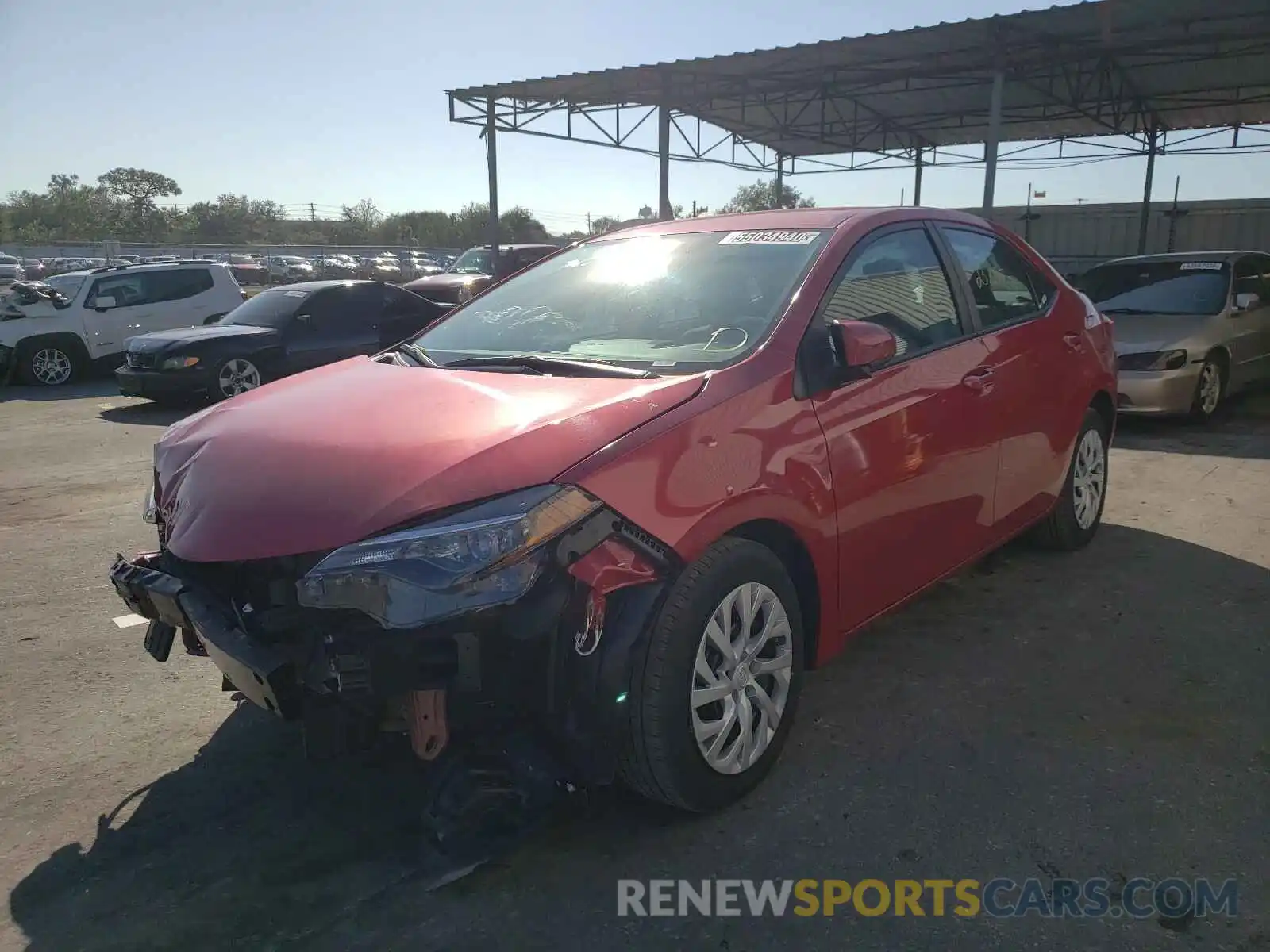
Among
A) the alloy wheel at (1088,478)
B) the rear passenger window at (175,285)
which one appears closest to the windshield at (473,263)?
the rear passenger window at (175,285)

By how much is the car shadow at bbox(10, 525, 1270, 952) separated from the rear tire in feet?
3.67

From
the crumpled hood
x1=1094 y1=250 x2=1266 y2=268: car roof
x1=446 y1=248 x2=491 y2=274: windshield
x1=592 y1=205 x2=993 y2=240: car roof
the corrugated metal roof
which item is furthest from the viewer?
x1=446 y1=248 x2=491 y2=274: windshield

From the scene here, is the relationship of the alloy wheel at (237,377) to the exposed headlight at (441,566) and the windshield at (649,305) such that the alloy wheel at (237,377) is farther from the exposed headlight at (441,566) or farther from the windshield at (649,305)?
the exposed headlight at (441,566)

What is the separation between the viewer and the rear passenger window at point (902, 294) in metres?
3.24

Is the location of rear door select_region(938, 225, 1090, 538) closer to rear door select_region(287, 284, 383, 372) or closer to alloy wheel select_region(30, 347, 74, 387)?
rear door select_region(287, 284, 383, 372)

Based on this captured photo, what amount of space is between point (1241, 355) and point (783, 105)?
45.9 ft

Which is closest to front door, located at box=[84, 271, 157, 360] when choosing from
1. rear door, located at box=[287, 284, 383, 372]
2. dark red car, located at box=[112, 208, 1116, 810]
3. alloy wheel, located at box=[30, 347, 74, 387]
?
alloy wheel, located at box=[30, 347, 74, 387]

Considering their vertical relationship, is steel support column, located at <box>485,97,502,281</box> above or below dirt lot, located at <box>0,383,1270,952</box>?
above

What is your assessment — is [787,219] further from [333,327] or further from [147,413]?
[147,413]

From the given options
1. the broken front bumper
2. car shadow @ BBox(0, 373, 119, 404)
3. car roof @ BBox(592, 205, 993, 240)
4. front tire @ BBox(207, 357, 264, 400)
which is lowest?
car shadow @ BBox(0, 373, 119, 404)

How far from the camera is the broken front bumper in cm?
217

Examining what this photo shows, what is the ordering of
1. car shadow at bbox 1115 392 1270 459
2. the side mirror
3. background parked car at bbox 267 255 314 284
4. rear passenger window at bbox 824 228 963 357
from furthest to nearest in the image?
background parked car at bbox 267 255 314 284 → car shadow at bbox 1115 392 1270 459 → rear passenger window at bbox 824 228 963 357 → the side mirror

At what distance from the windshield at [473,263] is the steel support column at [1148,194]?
15.5m

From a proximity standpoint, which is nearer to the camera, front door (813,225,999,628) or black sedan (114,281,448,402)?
front door (813,225,999,628)
